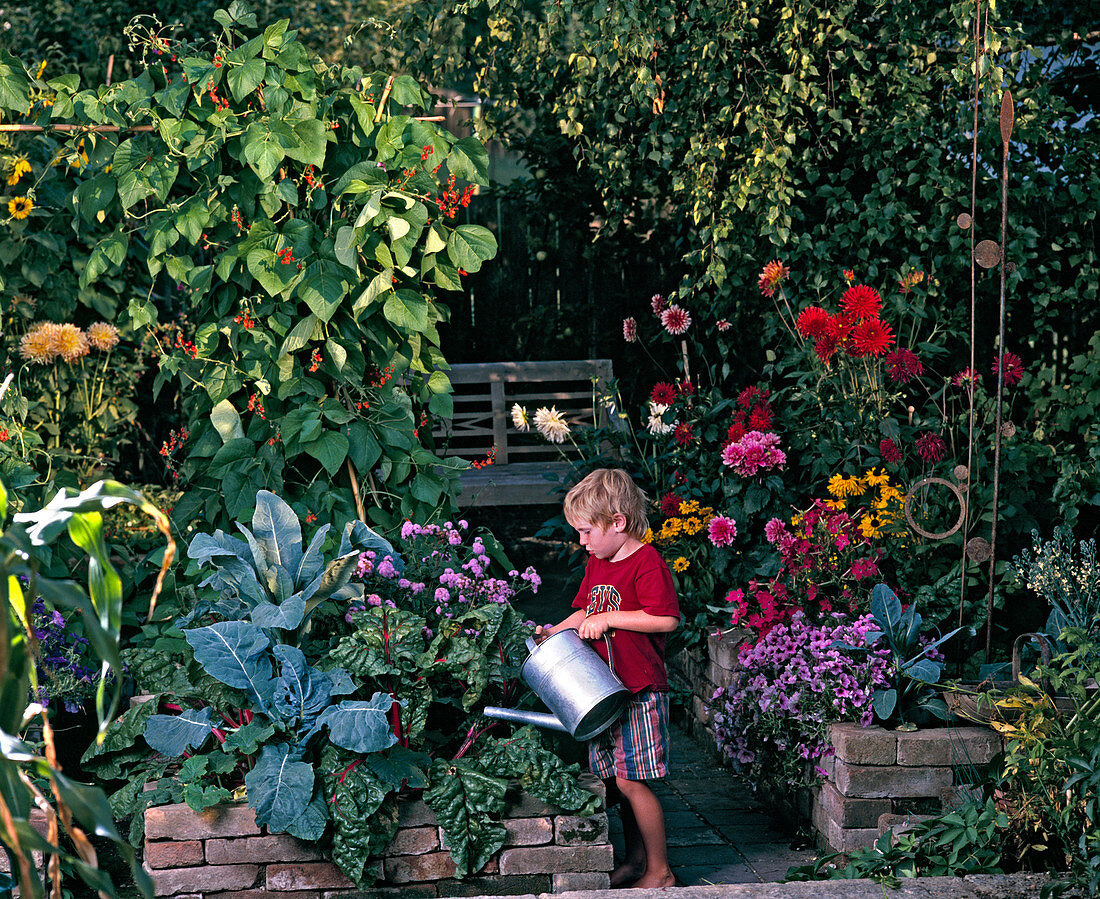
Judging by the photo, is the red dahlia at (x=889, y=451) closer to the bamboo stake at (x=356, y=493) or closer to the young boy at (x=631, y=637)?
the young boy at (x=631, y=637)

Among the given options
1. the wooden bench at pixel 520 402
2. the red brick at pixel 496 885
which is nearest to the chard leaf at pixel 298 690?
the red brick at pixel 496 885

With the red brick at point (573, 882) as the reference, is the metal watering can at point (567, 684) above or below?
above

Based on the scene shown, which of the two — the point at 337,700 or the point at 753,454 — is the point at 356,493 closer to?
the point at 337,700

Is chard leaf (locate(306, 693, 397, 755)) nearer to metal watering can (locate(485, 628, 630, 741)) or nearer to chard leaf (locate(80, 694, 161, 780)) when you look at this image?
metal watering can (locate(485, 628, 630, 741))

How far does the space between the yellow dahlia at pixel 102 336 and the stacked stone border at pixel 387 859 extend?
2293 millimetres

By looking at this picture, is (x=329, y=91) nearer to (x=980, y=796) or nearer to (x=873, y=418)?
(x=873, y=418)

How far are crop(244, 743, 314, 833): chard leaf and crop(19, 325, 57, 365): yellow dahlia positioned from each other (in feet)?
7.45

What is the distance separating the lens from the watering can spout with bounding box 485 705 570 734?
244cm

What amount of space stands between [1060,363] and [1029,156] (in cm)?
103

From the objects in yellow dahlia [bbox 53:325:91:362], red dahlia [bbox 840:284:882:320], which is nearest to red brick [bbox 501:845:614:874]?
red dahlia [bbox 840:284:882:320]

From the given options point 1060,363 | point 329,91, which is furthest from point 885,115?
point 329,91

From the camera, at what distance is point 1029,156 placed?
414 cm

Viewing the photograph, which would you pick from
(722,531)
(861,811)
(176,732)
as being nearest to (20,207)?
(176,732)

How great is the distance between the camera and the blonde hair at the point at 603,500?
2.68m
